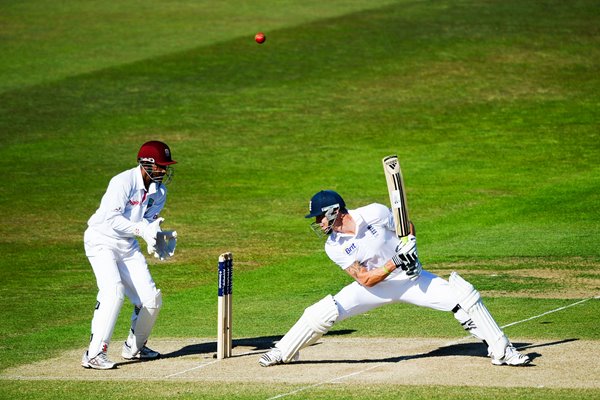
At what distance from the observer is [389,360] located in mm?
10766

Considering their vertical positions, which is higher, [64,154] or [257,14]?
[257,14]

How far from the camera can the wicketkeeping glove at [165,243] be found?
11.1m

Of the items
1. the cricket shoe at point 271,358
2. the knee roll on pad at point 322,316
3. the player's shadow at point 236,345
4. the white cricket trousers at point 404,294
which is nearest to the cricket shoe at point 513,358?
the white cricket trousers at point 404,294

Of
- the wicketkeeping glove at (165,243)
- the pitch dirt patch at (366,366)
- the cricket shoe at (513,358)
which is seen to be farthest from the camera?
the wicketkeeping glove at (165,243)

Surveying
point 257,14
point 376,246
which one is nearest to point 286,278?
point 376,246

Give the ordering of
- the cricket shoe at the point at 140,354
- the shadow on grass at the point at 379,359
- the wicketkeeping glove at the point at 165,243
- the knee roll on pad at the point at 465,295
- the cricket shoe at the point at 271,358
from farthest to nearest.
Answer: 1. the cricket shoe at the point at 140,354
2. the wicketkeeping glove at the point at 165,243
3. the shadow on grass at the point at 379,359
4. the cricket shoe at the point at 271,358
5. the knee roll on pad at the point at 465,295

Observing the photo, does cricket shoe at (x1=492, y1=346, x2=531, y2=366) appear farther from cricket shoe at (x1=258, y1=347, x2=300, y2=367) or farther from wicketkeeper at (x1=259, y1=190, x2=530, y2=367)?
cricket shoe at (x1=258, y1=347, x2=300, y2=367)

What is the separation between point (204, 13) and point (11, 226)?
18.6 meters

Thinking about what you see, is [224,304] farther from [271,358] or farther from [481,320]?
[481,320]

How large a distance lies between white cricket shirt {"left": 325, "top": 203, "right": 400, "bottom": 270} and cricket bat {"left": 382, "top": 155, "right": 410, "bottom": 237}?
134 millimetres

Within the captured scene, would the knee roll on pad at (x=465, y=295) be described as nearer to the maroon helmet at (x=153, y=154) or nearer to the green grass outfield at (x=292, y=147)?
the green grass outfield at (x=292, y=147)

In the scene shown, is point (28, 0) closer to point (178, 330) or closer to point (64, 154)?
point (64, 154)

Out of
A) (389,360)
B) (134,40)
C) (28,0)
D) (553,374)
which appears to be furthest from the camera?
(28,0)

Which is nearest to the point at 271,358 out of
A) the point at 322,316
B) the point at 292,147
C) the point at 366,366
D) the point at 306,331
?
the point at 306,331
